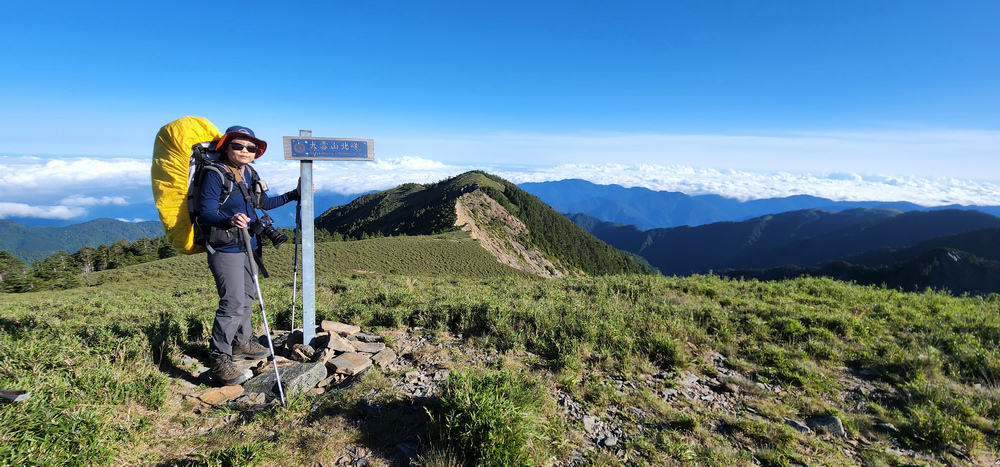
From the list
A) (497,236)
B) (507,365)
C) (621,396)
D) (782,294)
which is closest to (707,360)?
(621,396)

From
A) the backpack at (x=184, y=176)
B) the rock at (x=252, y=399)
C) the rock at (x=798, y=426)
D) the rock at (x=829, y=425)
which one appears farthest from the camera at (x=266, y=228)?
the rock at (x=829, y=425)

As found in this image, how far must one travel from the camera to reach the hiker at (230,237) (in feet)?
14.3

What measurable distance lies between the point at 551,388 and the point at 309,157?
13.9 feet

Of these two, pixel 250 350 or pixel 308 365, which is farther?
pixel 250 350

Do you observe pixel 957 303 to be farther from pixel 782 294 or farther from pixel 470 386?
pixel 470 386

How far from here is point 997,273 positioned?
10069cm

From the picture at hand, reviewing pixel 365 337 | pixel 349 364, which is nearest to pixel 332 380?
pixel 349 364

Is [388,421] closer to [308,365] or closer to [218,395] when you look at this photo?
[308,365]

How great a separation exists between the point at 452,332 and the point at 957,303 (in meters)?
11.2

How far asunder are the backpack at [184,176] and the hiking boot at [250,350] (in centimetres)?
146

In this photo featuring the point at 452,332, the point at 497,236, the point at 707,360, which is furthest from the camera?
the point at 497,236

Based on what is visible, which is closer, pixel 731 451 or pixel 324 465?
pixel 324 465

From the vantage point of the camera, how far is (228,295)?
4672 mm

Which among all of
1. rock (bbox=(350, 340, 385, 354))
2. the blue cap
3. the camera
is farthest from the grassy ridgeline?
the blue cap
